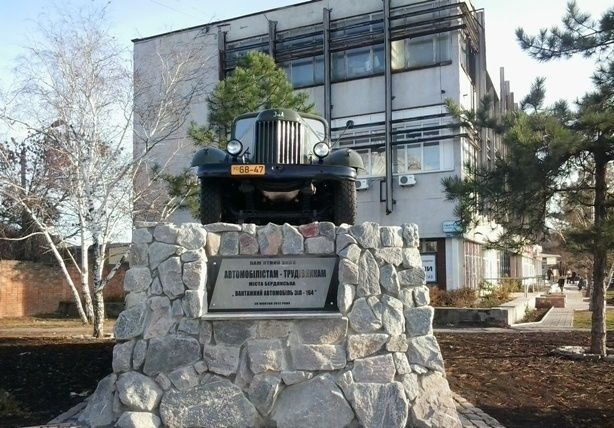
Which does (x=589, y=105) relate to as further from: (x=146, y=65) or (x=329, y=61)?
(x=329, y=61)

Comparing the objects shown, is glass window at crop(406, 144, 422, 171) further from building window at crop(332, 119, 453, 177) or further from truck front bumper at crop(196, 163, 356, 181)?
truck front bumper at crop(196, 163, 356, 181)

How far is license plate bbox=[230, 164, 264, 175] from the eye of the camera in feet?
21.4

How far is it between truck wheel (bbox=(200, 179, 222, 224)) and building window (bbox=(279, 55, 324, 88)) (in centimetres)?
1740

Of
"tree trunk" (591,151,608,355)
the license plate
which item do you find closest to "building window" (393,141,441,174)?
"tree trunk" (591,151,608,355)

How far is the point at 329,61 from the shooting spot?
2295 cm

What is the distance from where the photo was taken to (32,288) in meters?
21.5

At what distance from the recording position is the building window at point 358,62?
74.2 ft

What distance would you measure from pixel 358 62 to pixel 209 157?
17.0 metres

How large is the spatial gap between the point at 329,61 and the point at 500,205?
15.6 metres

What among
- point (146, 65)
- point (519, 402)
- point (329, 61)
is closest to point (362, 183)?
point (329, 61)

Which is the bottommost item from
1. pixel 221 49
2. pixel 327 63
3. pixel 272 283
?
pixel 272 283

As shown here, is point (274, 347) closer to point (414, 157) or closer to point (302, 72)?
point (414, 157)

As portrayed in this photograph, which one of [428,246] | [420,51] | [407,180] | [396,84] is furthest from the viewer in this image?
[396,84]

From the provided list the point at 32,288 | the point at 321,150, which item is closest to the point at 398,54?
the point at 32,288
